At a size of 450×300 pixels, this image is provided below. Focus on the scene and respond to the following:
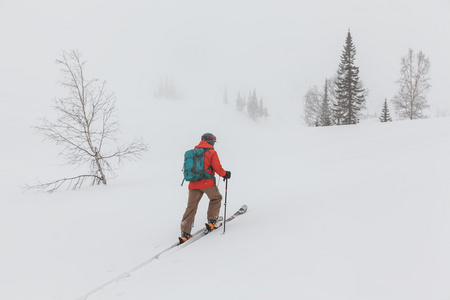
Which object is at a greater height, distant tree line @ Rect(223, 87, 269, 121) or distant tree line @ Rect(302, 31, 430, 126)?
distant tree line @ Rect(223, 87, 269, 121)

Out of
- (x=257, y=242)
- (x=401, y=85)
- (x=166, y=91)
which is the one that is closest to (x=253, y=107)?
(x=166, y=91)

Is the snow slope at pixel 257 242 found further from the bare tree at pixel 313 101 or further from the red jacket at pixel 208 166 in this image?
the bare tree at pixel 313 101

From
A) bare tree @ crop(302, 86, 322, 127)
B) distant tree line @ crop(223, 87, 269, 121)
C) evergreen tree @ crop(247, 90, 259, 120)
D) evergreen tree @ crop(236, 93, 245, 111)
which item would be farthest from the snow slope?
evergreen tree @ crop(236, 93, 245, 111)

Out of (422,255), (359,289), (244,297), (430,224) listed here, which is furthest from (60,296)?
(430,224)

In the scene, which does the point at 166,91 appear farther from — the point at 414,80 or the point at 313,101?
the point at 414,80

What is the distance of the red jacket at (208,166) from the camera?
5.30 meters

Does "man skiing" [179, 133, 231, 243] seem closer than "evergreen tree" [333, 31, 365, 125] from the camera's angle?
Yes

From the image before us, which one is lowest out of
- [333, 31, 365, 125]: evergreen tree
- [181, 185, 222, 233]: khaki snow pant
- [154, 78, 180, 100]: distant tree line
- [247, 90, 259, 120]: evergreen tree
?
[181, 185, 222, 233]: khaki snow pant

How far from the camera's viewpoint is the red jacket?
17.4ft

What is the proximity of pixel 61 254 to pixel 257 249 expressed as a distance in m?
4.44

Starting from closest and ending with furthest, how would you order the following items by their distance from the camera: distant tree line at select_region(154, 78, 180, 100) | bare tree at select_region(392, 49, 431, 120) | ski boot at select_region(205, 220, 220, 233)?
ski boot at select_region(205, 220, 220, 233), bare tree at select_region(392, 49, 431, 120), distant tree line at select_region(154, 78, 180, 100)

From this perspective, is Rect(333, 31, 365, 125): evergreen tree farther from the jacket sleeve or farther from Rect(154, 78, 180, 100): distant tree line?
Rect(154, 78, 180, 100): distant tree line

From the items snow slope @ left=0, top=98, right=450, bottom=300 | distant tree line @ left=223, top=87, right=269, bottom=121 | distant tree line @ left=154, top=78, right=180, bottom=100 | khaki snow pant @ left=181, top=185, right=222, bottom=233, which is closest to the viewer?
snow slope @ left=0, top=98, right=450, bottom=300

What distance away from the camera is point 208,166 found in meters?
5.32
